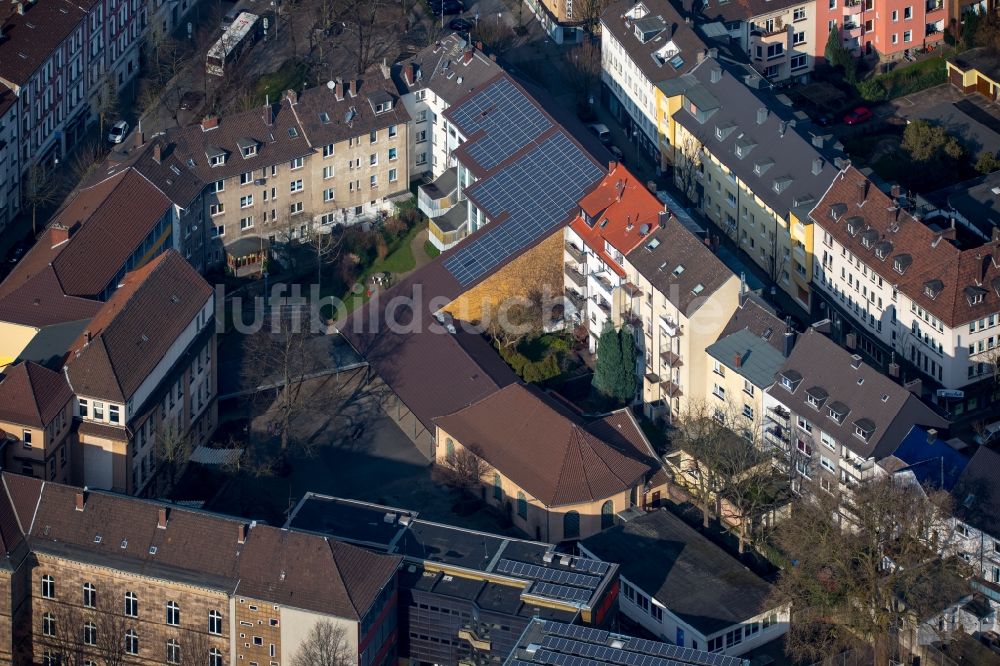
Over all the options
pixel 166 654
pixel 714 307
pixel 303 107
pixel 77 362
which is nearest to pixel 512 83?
pixel 303 107

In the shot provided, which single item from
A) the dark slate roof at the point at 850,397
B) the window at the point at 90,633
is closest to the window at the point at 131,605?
the window at the point at 90,633

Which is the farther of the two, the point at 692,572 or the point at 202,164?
the point at 202,164

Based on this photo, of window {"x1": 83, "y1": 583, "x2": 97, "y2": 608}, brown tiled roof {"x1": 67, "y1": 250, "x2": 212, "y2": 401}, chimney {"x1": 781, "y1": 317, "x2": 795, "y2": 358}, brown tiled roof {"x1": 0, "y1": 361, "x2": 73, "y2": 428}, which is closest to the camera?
window {"x1": 83, "y1": 583, "x2": 97, "y2": 608}

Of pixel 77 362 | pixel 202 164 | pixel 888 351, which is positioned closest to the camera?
pixel 77 362

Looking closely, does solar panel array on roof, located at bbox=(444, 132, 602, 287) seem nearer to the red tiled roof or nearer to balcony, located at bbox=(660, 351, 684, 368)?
the red tiled roof

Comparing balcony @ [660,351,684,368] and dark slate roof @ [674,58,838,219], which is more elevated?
dark slate roof @ [674,58,838,219]

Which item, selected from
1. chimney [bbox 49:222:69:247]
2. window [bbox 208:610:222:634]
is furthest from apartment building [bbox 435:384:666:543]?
chimney [bbox 49:222:69:247]

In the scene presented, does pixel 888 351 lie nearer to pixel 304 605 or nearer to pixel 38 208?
pixel 304 605
